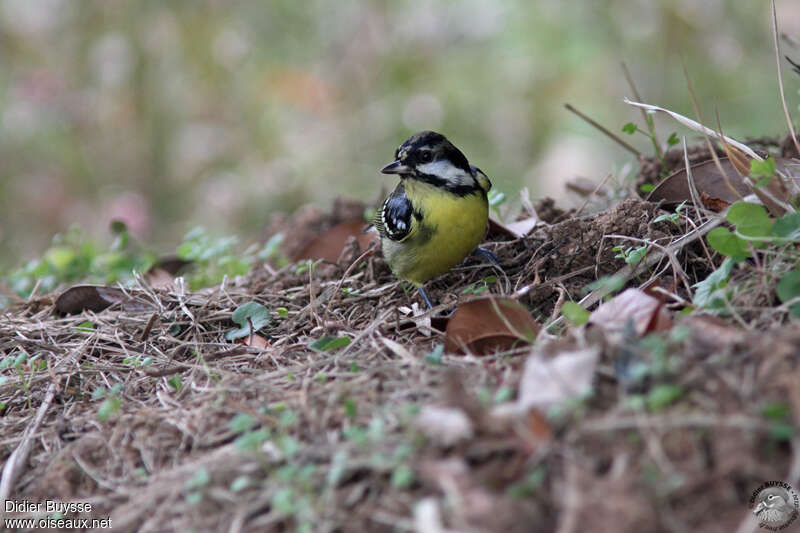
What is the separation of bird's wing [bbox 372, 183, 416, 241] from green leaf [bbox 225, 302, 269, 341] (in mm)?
920

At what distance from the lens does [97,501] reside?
240 centimetres

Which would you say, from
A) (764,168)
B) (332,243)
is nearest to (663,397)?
(764,168)

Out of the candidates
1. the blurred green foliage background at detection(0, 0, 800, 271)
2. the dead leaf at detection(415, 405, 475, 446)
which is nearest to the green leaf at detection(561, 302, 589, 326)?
the dead leaf at detection(415, 405, 475, 446)

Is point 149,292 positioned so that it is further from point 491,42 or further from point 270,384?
point 491,42

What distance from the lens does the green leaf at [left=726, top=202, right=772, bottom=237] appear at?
260 cm

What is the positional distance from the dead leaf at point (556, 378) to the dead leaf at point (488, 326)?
0.63 meters

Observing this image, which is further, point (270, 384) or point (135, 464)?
point (270, 384)

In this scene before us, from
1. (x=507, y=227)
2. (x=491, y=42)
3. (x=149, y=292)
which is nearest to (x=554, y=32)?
(x=491, y=42)

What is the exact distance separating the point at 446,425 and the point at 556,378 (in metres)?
0.34

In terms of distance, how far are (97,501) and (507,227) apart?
107 inches

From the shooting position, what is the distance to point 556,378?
2066 millimetres

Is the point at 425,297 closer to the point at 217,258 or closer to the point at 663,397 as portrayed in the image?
the point at 663,397

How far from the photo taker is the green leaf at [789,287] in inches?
94.7

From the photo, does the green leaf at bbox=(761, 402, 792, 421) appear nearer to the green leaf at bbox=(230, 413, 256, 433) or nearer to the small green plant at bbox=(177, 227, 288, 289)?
the green leaf at bbox=(230, 413, 256, 433)
